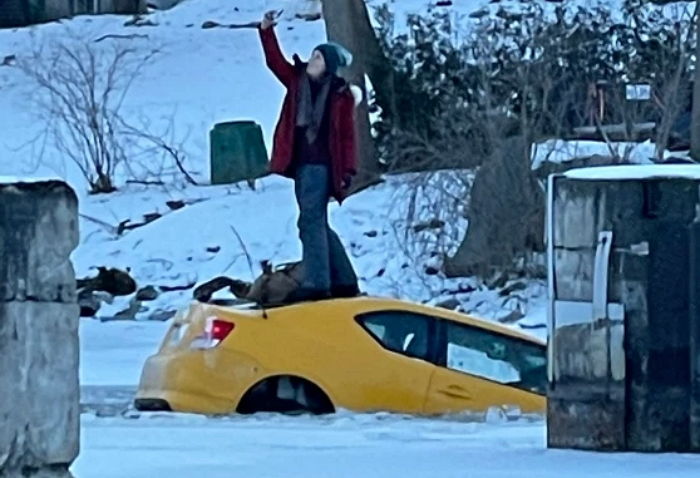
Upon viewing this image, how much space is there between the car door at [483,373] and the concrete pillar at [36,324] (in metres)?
5.24

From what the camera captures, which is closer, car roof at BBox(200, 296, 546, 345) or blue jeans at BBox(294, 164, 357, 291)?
car roof at BBox(200, 296, 546, 345)

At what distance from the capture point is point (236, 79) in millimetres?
32812

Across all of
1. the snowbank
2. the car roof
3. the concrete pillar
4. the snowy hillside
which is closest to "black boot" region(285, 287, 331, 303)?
the car roof

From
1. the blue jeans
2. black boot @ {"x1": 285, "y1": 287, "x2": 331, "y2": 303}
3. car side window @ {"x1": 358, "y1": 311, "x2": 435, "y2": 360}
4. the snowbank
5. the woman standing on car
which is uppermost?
the snowbank

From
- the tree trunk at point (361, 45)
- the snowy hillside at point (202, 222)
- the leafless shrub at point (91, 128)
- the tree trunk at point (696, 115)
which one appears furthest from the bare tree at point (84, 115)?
the tree trunk at point (696, 115)

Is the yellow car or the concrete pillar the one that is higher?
the concrete pillar

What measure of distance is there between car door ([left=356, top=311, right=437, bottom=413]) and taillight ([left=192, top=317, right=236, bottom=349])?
771 millimetres

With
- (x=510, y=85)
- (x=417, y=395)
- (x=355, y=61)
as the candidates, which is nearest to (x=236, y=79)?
(x=355, y=61)

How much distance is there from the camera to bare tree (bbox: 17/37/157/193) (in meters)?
24.7

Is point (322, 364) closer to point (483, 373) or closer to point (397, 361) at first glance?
point (397, 361)

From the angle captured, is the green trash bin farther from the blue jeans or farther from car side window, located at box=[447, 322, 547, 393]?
car side window, located at box=[447, 322, 547, 393]

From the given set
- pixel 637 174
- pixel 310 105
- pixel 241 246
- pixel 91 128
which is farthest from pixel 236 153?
pixel 637 174

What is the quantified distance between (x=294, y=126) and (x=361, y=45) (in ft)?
33.2

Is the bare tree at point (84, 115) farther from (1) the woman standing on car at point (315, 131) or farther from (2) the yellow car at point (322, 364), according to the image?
(2) the yellow car at point (322, 364)
